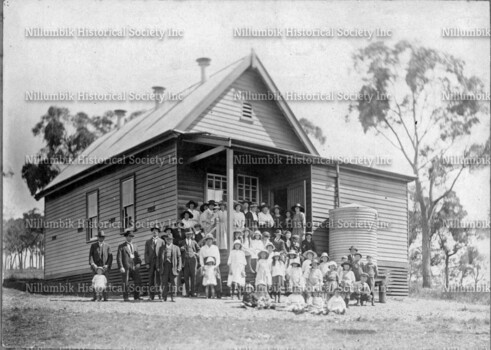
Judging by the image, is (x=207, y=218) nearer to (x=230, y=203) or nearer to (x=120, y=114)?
(x=230, y=203)

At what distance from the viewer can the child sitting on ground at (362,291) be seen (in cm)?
1656

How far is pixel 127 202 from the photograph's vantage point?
19.0 metres

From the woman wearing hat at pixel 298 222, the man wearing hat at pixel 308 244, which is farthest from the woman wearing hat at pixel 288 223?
the man wearing hat at pixel 308 244

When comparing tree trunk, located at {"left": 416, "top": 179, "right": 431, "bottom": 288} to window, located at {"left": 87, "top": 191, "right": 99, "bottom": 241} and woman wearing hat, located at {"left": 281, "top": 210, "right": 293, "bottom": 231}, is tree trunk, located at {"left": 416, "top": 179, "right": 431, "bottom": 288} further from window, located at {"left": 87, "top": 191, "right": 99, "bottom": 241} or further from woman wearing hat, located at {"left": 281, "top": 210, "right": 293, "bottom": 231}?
window, located at {"left": 87, "top": 191, "right": 99, "bottom": 241}

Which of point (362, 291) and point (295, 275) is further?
point (362, 291)

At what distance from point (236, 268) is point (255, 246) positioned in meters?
1.10

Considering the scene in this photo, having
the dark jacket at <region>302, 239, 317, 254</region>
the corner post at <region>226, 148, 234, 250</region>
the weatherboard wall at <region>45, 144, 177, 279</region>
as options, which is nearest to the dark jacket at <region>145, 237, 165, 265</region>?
the corner post at <region>226, 148, 234, 250</region>

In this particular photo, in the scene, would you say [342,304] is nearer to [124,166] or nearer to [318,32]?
[318,32]

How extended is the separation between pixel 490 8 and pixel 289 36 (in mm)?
5001

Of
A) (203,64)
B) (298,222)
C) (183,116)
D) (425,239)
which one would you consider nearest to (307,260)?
(298,222)

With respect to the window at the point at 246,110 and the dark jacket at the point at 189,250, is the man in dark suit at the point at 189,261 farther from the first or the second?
the window at the point at 246,110

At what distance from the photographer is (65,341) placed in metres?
12.4

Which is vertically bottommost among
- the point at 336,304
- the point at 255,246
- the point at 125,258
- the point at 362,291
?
the point at 336,304

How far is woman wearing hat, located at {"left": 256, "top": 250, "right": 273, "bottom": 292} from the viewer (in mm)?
15242
